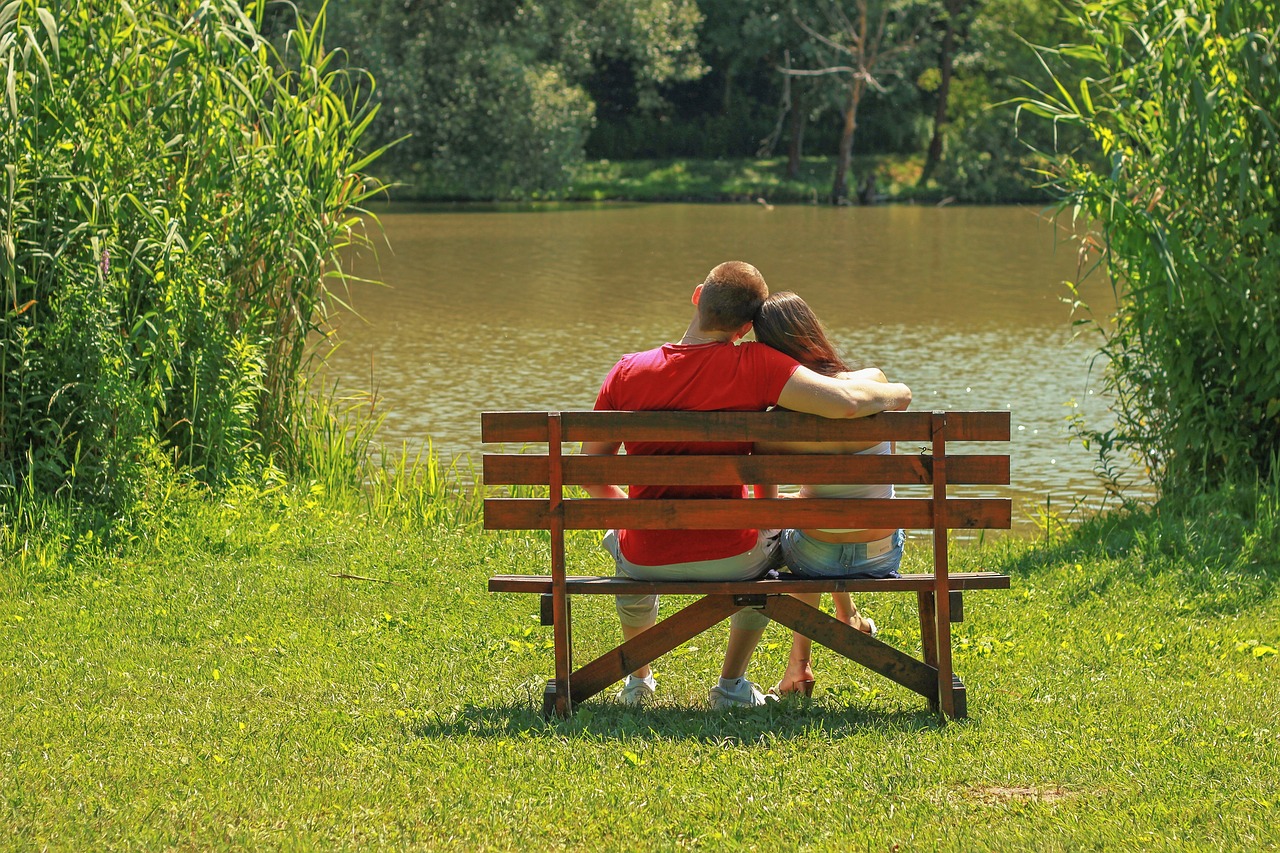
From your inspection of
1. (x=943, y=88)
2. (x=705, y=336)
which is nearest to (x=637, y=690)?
(x=705, y=336)

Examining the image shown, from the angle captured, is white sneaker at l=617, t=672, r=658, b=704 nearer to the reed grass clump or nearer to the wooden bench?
the wooden bench

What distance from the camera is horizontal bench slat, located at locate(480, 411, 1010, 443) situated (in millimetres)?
4449

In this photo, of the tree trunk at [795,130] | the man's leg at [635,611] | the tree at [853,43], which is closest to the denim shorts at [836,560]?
the man's leg at [635,611]

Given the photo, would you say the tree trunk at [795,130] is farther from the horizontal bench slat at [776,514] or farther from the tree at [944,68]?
the horizontal bench slat at [776,514]

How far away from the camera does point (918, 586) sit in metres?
4.64

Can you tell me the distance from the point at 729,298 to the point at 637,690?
4.35ft

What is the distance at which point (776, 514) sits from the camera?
4508 millimetres

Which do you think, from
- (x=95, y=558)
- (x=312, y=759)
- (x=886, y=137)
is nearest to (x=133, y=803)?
(x=312, y=759)

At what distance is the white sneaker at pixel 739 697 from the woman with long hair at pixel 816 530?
0.17m

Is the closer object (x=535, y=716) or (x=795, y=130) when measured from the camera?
(x=535, y=716)

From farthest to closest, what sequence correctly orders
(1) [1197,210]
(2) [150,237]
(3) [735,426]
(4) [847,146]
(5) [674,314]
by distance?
1. (4) [847,146]
2. (5) [674,314]
3. (1) [1197,210]
4. (2) [150,237]
5. (3) [735,426]

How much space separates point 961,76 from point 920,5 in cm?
395

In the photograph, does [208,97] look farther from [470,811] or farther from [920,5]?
[920,5]

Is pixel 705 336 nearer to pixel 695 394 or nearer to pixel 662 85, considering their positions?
pixel 695 394
